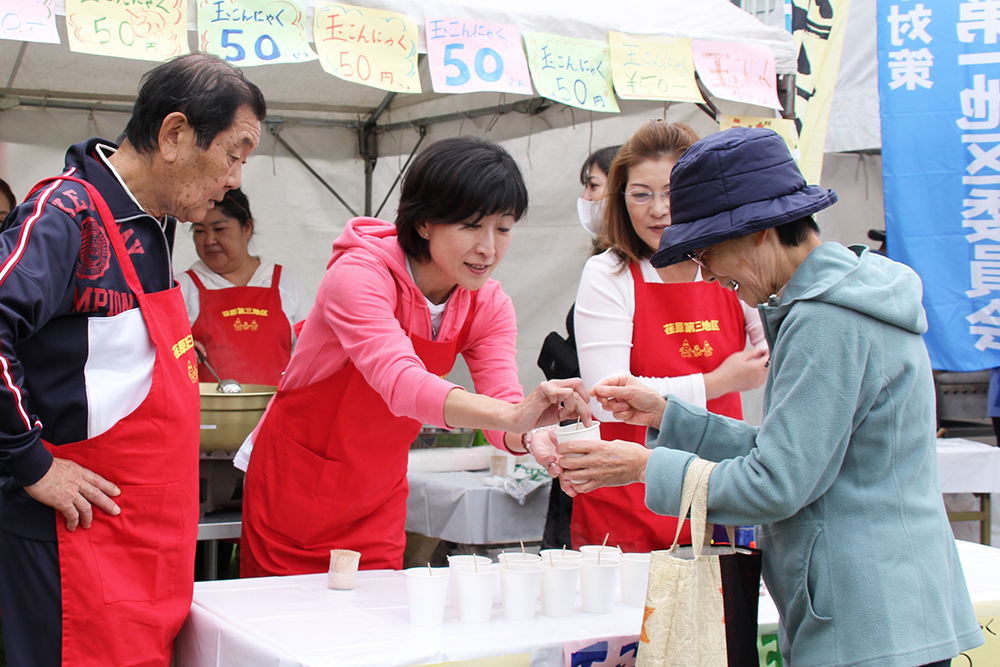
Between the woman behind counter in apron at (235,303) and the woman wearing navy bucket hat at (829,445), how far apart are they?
3.21m

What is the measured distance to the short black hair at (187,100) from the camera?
5.07 feet

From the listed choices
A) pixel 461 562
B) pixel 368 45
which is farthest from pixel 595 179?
pixel 461 562

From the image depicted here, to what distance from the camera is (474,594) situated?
161 centimetres

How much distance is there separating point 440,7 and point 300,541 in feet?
6.18

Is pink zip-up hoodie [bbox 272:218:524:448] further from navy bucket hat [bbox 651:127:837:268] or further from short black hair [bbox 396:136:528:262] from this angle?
navy bucket hat [bbox 651:127:837:268]

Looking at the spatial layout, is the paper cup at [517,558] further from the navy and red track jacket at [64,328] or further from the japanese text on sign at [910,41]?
the japanese text on sign at [910,41]

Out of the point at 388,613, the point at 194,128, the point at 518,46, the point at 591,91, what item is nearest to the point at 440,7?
the point at 518,46

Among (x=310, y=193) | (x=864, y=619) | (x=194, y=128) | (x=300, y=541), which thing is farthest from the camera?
(x=310, y=193)

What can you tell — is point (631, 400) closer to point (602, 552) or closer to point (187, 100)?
point (602, 552)

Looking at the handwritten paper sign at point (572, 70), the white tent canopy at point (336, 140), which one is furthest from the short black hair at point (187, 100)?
the white tent canopy at point (336, 140)

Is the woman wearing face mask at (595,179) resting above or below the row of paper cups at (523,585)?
above

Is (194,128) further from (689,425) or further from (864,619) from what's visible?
(864,619)

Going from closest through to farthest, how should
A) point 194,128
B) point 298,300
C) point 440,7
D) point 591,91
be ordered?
1. point 194,128
2. point 440,7
3. point 591,91
4. point 298,300

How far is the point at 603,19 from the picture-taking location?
10.6 feet
